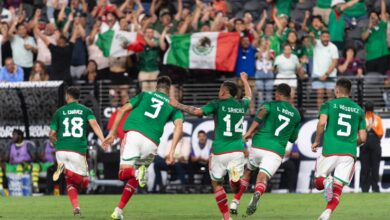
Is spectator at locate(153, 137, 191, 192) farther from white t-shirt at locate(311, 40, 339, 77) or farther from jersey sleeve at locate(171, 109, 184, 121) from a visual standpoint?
jersey sleeve at locate(171, 109, 184, 121)

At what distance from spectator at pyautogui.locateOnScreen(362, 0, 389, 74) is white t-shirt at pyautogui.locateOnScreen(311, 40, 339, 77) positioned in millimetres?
1061

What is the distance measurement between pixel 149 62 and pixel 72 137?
955cm

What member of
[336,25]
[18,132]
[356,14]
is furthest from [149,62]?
[356,14]

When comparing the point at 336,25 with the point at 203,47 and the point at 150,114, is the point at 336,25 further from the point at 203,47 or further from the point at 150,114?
the point at 150,114

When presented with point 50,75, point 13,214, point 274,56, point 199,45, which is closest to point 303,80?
point 274,56

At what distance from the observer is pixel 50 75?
97.7ft

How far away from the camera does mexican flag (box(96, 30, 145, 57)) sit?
2858cm

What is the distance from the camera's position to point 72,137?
1977 centimetres

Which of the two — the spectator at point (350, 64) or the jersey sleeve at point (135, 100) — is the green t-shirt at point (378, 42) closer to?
the spectator at point (350, 64)

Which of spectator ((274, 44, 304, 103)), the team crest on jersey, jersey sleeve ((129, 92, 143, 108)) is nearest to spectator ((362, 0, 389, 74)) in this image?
spectator ((274, 44, 304, 103))

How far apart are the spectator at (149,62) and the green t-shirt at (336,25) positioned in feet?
14.7

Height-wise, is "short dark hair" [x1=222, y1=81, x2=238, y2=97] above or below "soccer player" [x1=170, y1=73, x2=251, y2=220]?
above

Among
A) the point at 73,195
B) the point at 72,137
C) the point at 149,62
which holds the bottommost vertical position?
the point at 73,195

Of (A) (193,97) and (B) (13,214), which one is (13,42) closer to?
(A) (193,97)
